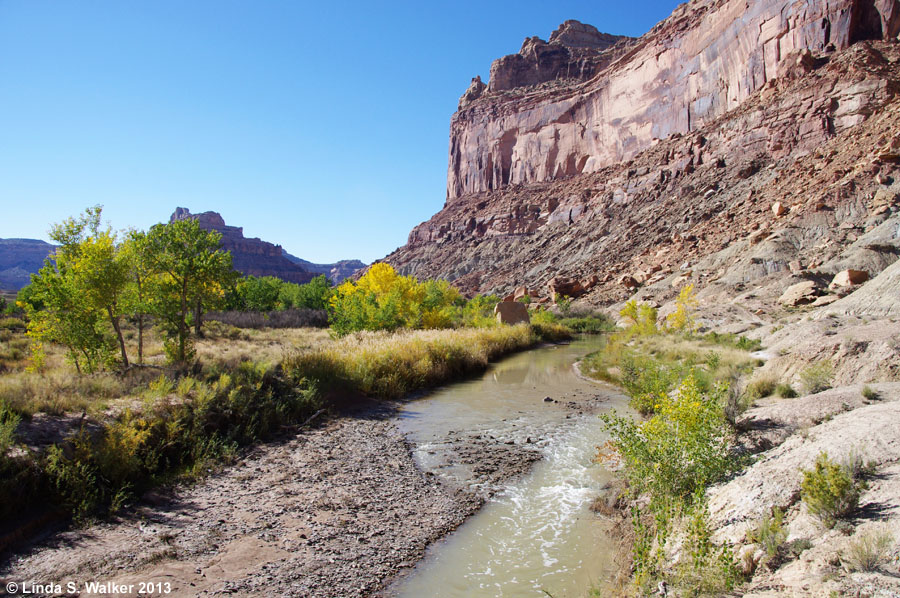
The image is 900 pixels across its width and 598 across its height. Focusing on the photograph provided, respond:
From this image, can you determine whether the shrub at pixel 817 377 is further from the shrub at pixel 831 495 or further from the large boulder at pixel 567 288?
the large boulder at pixel 567 288

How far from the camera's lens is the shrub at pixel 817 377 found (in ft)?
27.3

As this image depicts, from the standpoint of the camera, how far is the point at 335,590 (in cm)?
468

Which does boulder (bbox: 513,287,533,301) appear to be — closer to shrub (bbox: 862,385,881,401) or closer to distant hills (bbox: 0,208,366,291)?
shrub (bbox: 862,385,881,401)

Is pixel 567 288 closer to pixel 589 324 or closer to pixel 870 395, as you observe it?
pixel 589 324

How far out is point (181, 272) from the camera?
14.0 meters

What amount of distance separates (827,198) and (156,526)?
4228 cm

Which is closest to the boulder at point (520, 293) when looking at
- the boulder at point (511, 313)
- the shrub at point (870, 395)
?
the boulder at point (511, 313)

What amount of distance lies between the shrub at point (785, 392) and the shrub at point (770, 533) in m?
5.25

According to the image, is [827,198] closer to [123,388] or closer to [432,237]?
[123,388]

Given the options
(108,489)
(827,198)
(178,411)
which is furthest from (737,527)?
(827,198)

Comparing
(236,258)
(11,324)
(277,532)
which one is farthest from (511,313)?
(236,258)

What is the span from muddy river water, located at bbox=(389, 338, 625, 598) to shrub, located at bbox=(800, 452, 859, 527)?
2038 mm

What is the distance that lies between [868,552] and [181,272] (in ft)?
50.5

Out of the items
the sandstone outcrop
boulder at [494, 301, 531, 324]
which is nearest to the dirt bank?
boulder at [494, 301, 531, 324]
